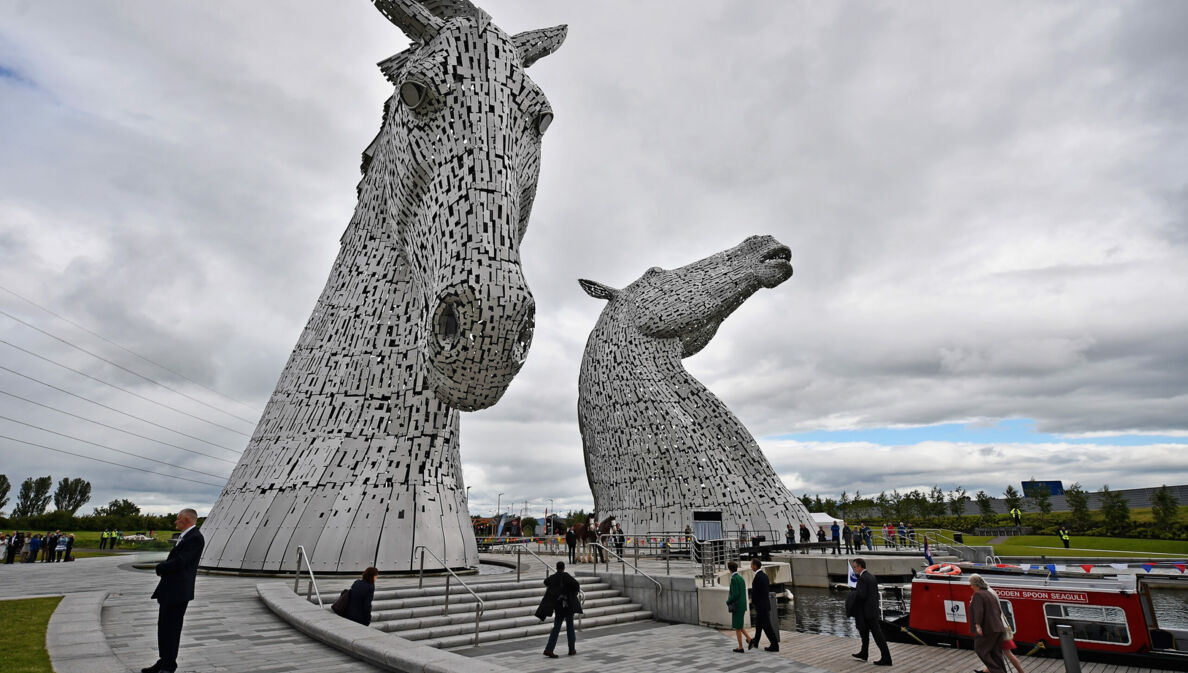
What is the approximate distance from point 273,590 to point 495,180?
4847 millimetres

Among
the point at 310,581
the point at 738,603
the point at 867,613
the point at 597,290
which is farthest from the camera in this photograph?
the point at 597,290

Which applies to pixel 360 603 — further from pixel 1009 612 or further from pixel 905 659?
pixel 1009 612

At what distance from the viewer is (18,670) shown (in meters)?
3.46

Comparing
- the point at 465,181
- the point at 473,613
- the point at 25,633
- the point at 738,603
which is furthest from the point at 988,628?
the point at 25,633

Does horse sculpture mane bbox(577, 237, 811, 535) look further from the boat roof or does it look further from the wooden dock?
the wooden dock

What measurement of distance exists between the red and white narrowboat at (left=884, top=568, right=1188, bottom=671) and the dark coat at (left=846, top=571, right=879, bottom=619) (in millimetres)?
2083

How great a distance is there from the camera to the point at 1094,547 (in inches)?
1069

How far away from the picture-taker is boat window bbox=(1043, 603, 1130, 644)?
23.0 ft

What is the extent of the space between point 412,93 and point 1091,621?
9920mm

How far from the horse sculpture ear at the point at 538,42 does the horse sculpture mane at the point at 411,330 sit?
0.02 meters

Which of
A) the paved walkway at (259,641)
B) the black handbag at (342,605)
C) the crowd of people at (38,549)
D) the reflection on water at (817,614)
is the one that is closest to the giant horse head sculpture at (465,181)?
the black handbag at (342,605)

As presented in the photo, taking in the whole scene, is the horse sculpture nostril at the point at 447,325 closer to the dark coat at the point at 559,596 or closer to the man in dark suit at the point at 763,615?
the dark coat at the point at 559,596

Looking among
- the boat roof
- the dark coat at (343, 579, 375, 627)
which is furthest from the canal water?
the dark coat at (343, 579, 375, 627)

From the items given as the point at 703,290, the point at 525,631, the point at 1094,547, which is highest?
the point at 703,290
